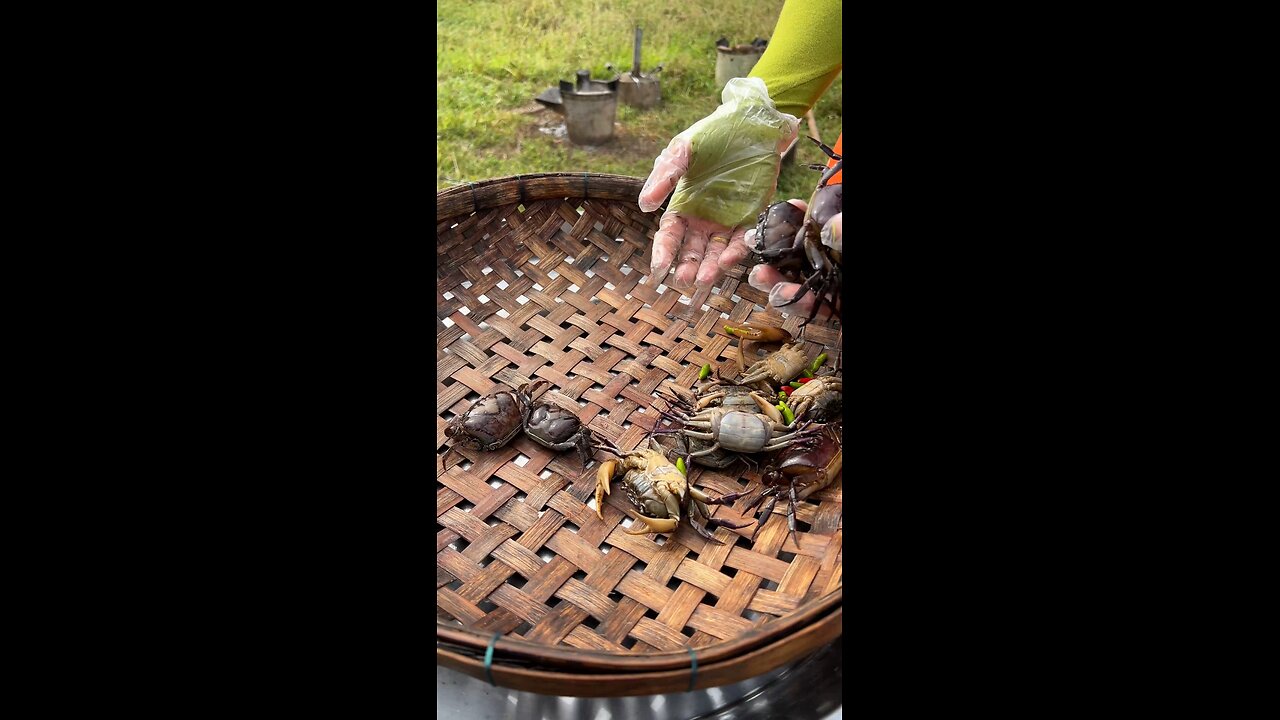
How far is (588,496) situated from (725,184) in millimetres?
643

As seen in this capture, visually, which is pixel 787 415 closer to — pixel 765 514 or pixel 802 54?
pixel 765 514

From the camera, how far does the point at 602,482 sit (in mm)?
1467

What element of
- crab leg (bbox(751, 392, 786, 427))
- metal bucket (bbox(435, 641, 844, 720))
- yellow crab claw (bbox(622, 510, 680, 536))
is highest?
crab leg (bbox(751, 392, 786, 427))

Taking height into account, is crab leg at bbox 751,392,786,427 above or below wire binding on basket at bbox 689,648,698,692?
above

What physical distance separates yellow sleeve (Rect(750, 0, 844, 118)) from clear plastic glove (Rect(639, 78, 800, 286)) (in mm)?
97

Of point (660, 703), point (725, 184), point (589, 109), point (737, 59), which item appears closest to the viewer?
point (660, 703)

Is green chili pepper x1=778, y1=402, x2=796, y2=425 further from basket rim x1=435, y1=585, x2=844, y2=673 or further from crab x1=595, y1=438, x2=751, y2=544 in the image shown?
basket rim x1=435, y1=585, x2=844, y2=673

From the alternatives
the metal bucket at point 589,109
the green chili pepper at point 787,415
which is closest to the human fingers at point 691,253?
the green chili pepper at point 787,415

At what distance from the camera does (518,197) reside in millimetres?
1955

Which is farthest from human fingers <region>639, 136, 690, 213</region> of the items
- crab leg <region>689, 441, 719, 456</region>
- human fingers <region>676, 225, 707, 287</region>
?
crab leg <region>689, 441, 719, 456</region>

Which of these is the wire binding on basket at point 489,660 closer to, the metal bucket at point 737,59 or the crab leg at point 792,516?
the crab leg at point 792,516

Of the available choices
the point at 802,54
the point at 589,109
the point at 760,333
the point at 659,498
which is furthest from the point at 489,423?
the point at 589,109

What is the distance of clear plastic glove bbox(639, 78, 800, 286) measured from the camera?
1583 mm

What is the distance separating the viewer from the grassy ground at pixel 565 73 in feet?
10.4
